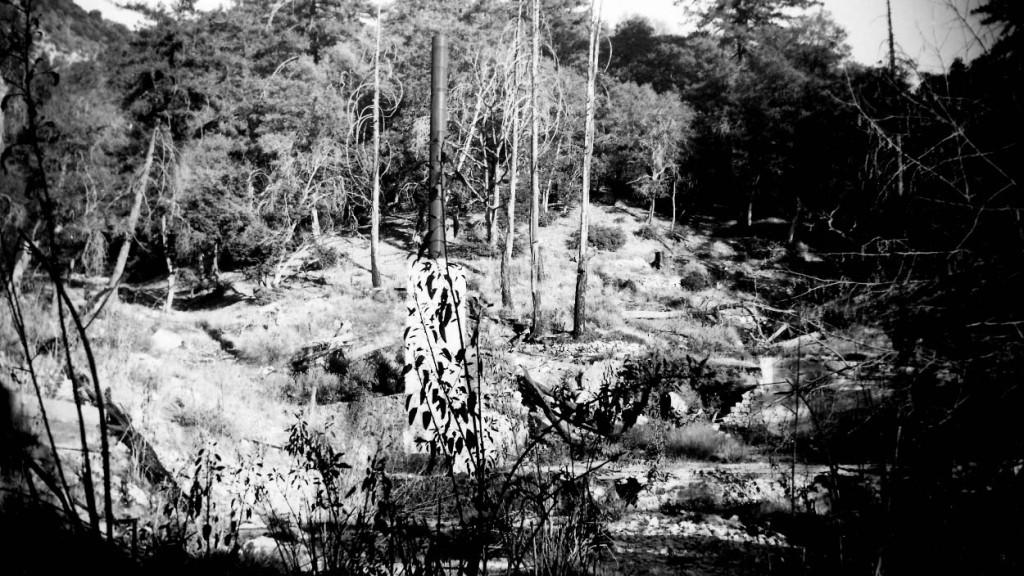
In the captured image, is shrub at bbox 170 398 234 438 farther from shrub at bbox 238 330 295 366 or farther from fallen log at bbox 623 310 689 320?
fallen log at bbox 623 310 689 320

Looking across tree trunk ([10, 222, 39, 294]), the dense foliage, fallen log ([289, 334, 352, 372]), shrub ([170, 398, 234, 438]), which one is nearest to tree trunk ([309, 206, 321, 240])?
the dense foliage

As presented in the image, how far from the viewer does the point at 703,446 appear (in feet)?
25.9

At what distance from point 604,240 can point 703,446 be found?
22877 millimetres

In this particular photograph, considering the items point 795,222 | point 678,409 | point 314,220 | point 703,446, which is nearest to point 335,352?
point 678,409

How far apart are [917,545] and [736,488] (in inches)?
124

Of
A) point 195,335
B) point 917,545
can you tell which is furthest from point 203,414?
point 195,335

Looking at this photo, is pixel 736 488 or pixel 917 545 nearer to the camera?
pixel 917 545

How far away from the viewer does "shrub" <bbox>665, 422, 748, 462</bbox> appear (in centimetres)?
766

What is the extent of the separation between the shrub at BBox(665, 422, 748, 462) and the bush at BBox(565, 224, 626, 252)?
2139cm

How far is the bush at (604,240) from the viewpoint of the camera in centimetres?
2970

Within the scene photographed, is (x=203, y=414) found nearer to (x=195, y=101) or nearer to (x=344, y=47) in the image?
(x=195, y=101)

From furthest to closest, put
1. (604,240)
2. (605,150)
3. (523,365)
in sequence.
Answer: (605,150) → (604,240) → (523,365)

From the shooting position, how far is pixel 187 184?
66.3 feet

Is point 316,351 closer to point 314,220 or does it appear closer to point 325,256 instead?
point 325,256
